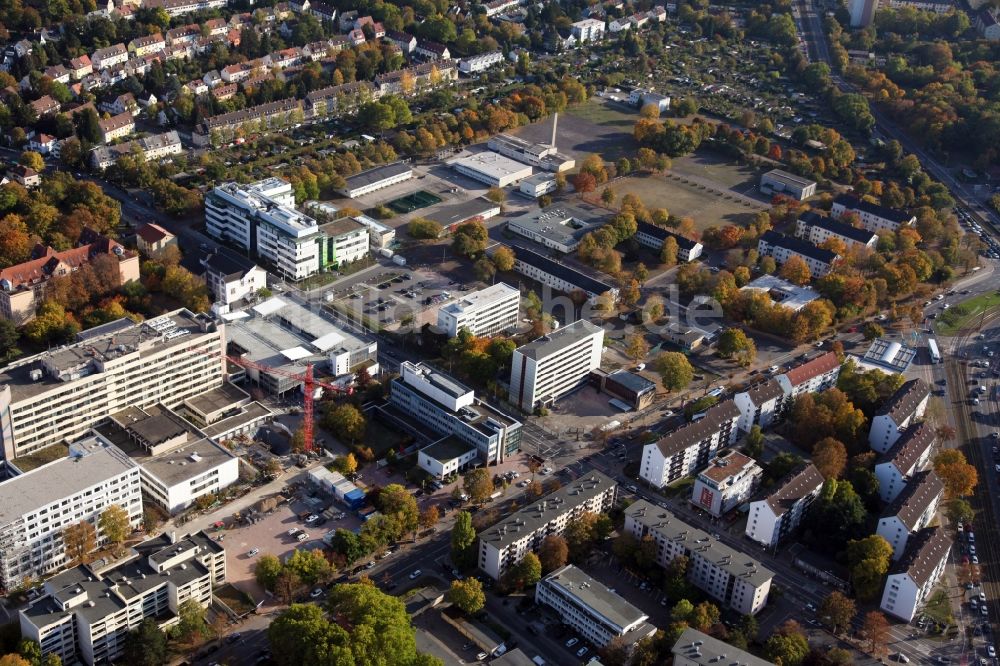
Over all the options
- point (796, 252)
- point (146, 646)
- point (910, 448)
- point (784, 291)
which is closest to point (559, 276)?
point (784, 291)

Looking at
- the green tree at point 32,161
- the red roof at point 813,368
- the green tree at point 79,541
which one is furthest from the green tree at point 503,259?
the green tree at point 32,161

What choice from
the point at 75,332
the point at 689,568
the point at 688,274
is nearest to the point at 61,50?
the point at 75,332

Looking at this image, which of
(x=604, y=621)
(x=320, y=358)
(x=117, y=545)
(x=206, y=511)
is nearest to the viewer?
(x=604, y=621)

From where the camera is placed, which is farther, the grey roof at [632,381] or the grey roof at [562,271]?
the grey roof at [562,271]

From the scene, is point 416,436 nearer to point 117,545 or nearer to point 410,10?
point 117,545

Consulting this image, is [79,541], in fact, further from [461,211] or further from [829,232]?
[829,232]

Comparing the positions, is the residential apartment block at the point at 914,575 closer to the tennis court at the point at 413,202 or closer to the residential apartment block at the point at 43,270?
the tennis court at the point at 413,202
